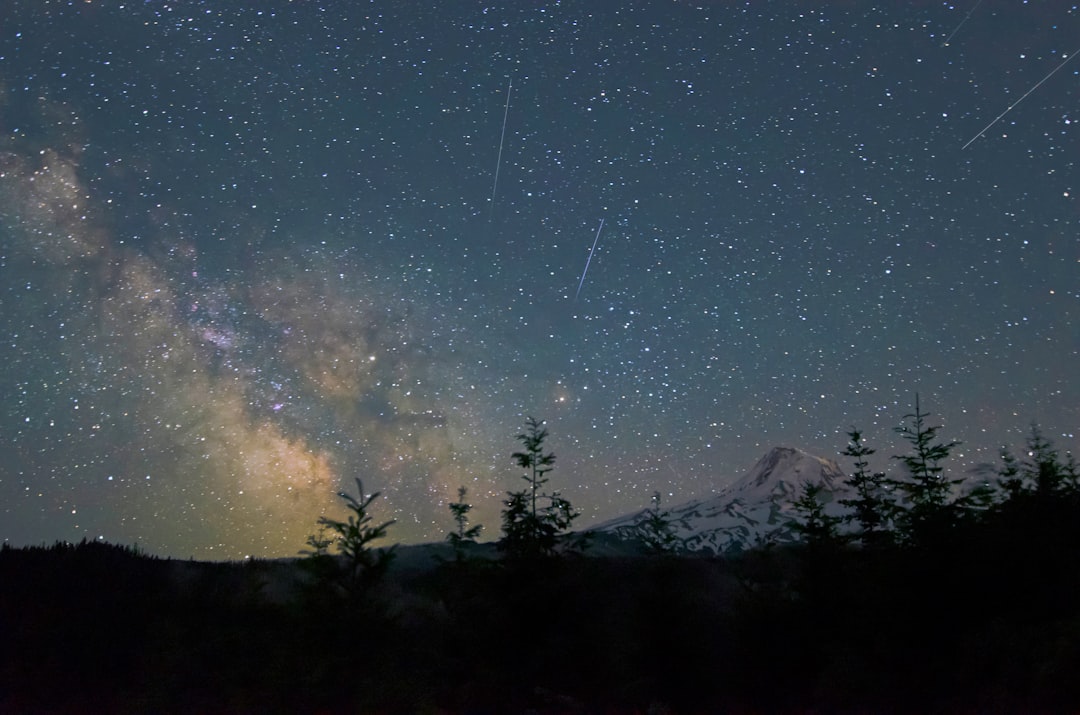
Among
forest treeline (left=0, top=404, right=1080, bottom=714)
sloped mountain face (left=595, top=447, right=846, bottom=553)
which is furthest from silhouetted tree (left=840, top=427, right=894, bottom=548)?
sloped mountain face (left=595, top=447, right=846, bottom=553)

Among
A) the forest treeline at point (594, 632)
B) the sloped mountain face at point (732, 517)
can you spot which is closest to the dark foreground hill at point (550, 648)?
the forest treeline at point (594, 632)

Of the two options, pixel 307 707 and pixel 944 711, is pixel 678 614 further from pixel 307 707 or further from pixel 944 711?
pixel 307 707

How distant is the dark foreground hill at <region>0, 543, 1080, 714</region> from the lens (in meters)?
11.9

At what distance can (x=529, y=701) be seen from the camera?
44.1ft

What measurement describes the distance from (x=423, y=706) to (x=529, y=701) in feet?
6.34

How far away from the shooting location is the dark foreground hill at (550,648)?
11875 millimetres

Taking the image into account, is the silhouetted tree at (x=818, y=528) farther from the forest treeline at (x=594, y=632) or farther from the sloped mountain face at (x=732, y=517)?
the sloped mountain face at (x=732, y=517)

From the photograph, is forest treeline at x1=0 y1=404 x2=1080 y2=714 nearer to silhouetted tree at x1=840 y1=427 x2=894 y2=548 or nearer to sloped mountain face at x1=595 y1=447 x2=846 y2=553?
silhouetted tree at x1=840 y1=427 x2=894 y2=548

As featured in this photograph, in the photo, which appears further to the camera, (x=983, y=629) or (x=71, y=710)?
(x=71, y=710)

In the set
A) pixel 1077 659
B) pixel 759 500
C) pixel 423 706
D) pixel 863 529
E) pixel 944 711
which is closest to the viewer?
pixel 1077 659

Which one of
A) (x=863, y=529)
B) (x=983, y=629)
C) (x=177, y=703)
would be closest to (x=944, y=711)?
(x=983, y=629)

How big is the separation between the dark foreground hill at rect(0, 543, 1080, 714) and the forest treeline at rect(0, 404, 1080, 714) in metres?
0.04

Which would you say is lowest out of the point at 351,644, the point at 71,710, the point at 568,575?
the point at 71,710

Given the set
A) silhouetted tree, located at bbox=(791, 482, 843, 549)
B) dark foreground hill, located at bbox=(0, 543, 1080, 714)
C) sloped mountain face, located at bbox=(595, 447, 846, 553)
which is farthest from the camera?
sloped mountain face, located at bbox=(595, 447, 846, 553)
